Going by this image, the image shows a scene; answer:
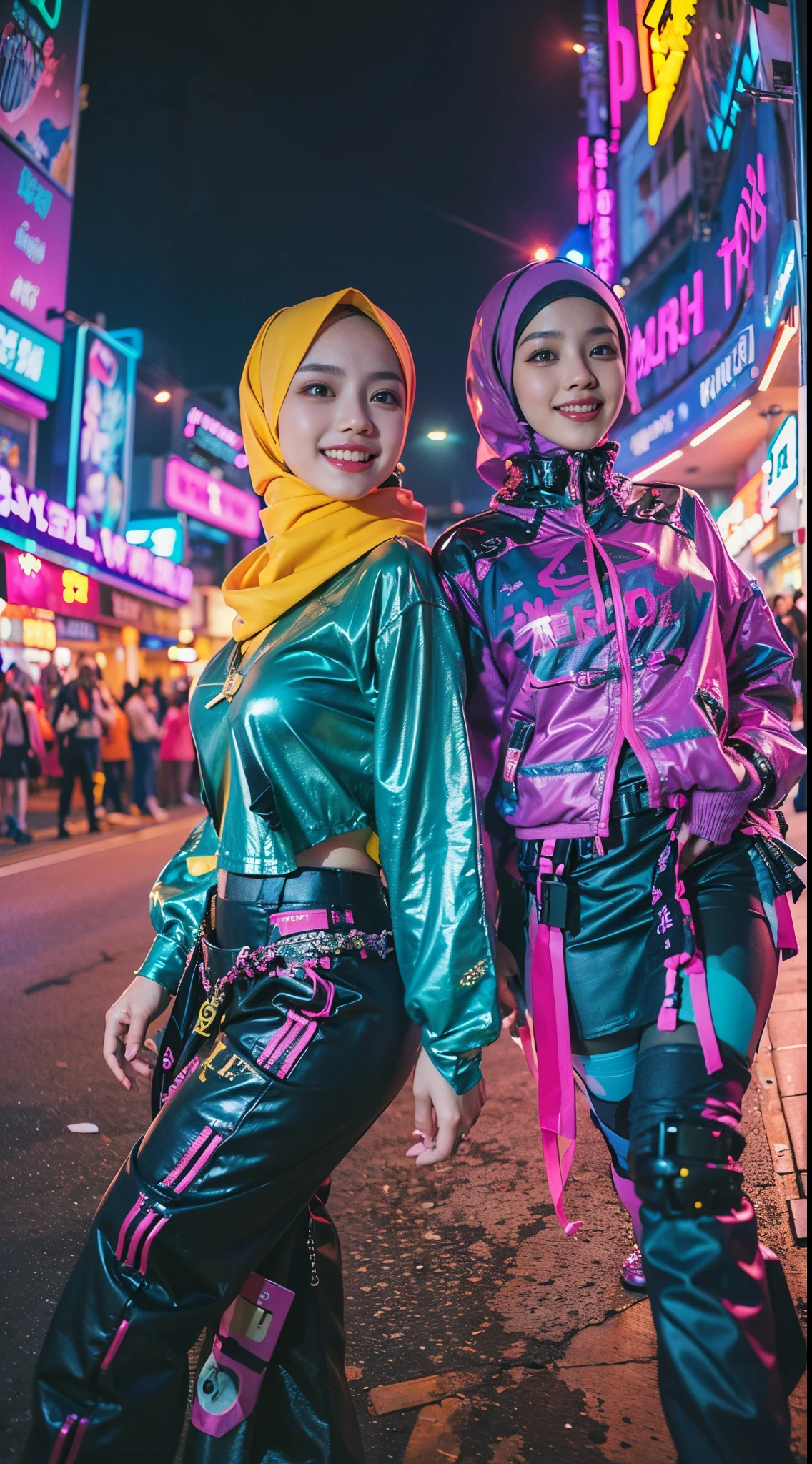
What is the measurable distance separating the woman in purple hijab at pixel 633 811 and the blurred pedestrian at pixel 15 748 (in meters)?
1.28

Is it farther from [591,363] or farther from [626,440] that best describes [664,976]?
[626,440]

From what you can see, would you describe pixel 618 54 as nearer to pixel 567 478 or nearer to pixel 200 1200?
pixel 567 478

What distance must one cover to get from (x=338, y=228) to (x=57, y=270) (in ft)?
2.35

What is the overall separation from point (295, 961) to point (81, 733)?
9.19 metres

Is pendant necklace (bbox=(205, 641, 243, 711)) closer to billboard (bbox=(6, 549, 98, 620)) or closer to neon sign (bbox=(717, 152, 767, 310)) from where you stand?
billboard (bbox=(6, 549, 98, 620))

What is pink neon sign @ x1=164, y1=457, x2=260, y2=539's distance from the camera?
4348mm

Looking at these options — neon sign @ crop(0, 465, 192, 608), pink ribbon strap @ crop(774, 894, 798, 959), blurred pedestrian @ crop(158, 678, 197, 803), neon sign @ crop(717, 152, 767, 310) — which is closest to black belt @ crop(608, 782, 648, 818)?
pink ribbon strap @ crop(774, 894, 798, 959)

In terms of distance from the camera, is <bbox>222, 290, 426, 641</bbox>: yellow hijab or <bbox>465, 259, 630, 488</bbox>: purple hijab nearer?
<bbox>222, 290, 426, 641</bbox>: yellow hijab

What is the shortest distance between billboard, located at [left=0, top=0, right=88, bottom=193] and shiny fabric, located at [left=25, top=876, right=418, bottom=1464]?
206 cm

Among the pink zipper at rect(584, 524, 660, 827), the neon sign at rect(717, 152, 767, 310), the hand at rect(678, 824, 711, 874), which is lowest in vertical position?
the hand at rect(678, 824, 711, 874)

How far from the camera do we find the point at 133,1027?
1.90 metres

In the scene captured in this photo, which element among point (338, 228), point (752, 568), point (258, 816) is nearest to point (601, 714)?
point (258, 816)

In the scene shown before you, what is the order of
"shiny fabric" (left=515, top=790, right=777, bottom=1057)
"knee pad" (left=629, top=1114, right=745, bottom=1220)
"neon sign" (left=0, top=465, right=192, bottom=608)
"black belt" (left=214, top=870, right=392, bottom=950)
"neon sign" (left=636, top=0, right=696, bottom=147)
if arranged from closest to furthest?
"knee pad" (left=629, top=1114, right=745, bottom=1220) < "black belt" (left=214, top=870, right=392, bottom=950) < "shiny fabric" (left=515, top=790, right=777, bottom=1057) < "neon sign" (left=0, top=465, right=192, bottom=608) < "neon sign" (left=636, top=0, right=696, bottom=147)

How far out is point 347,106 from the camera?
2.79m
